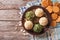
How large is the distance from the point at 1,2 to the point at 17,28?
207 millimetres

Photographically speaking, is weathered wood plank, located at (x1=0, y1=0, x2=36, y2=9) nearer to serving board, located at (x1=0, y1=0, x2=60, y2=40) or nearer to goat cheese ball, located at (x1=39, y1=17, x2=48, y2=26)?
serving board, located at (x1=0, y1=0, x2=60, y2=40)

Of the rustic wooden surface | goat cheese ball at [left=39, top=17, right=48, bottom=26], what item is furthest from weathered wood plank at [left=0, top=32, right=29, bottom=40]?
goat cheese ball at [left=39, top=17, right=48, bottom=26]

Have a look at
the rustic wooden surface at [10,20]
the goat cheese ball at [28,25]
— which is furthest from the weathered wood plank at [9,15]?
the goat cheese ball at [28,25]

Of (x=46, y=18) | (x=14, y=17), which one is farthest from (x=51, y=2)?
(x=14, y=17)

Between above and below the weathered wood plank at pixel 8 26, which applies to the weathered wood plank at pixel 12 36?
below

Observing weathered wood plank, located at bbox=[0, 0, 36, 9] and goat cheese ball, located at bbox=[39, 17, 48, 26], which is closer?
goat cheese ball, located at bbox=[39, 17, 48, 26]

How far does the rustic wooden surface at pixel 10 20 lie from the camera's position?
98 centimetres

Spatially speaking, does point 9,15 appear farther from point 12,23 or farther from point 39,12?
point 39,12

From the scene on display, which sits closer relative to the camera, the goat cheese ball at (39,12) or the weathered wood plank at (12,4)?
the goat cheese ball at (39,12)

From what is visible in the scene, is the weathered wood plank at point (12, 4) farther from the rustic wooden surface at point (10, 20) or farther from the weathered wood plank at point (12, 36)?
the weathered wood plank at point (12, 36)

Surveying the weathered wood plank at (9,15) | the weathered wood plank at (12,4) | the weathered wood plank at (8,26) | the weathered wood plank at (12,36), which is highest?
the weathered wood plank at (12,4)

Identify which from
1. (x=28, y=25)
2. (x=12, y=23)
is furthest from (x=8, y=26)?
(x=28, y=25)

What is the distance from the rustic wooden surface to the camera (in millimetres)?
976

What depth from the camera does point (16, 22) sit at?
3.32 ft
